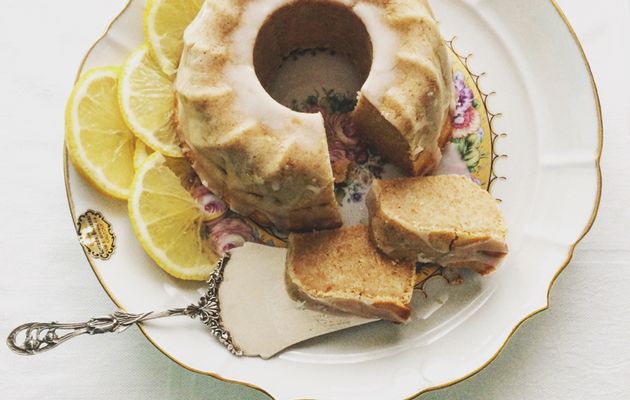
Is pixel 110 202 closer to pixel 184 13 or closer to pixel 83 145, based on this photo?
pixel 83 145

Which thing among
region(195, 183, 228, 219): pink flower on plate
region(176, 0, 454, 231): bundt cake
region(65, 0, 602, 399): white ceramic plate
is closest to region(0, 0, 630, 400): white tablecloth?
region(65, 0, 602, 399): white ceramic plate

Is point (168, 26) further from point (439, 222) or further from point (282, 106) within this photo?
point (439, 222)

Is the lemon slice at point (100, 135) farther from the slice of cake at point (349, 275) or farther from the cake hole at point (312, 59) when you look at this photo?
the slice of cake at point (349, 275)

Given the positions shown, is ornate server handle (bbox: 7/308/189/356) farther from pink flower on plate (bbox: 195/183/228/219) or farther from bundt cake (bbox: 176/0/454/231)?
bundt cake (bbox: 176/0/454/231)

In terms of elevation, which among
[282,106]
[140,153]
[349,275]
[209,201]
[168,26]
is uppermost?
[168,26]

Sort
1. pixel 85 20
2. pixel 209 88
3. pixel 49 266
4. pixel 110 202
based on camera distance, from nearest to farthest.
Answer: pixel 209 88
pixel 110 202
pixel 49 266
pixel 85 20

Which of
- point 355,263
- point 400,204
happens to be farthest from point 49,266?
point 400,204

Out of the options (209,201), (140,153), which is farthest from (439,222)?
(140,153)
